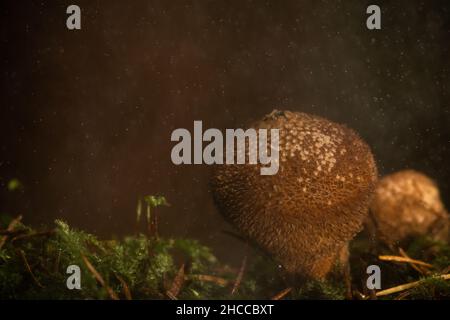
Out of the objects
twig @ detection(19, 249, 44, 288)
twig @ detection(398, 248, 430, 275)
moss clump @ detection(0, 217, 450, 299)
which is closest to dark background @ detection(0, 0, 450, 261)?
twig @ detection(398, 248, 430, 275)

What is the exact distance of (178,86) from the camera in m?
1.90

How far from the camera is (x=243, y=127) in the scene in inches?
42.9

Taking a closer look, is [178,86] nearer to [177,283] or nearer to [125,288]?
[177,283]

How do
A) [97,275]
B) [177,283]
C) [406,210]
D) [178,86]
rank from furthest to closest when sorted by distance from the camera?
[178,86], [406,210], [177,283], [97,275]

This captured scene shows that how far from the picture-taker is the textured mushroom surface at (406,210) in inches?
55.0

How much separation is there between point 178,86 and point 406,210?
3.86 ft

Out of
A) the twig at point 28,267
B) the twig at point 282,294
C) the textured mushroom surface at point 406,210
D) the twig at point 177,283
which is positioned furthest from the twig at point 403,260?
the twig at point 28,267

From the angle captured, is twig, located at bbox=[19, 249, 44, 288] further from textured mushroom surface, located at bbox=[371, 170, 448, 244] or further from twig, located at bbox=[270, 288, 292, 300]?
textured mushroom surface, located at bbox=[371, 170, 448, 244]

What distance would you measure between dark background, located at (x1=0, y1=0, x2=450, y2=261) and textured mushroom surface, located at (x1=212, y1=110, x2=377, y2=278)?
65cm

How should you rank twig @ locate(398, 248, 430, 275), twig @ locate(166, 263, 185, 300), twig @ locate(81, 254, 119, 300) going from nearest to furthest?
twig @ locate(81, 254, 119, 300), twig @ locate(166, 263, 185, 300), twig @ locate(398, 248, 430, 275)

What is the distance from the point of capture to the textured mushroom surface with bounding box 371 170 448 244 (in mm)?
1397

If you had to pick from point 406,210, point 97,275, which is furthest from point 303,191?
point 406,210

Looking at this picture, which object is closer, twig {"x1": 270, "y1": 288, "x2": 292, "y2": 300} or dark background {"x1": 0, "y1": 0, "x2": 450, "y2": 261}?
twig {"x1": 270, "y1": 288, "x2": 292, "y2": 300}
